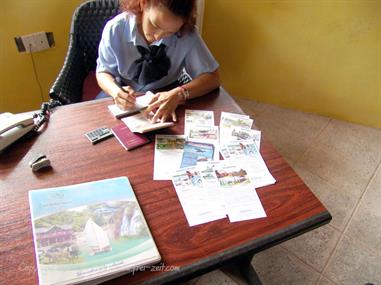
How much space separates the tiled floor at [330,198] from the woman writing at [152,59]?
34.0 inches

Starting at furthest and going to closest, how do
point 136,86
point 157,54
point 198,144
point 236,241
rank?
point 136,86 → point 157,54 → point 198,144 → point 236,241

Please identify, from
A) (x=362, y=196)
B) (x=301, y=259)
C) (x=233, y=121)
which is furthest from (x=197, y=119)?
(x=362, y=196)

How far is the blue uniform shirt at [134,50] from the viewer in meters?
1.23

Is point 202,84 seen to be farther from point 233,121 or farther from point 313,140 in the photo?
point 313,140

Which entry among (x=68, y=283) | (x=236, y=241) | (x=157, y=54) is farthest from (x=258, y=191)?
(x=157, y=54)

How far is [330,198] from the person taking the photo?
1.85 meters

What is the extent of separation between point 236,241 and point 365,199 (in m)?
1.51

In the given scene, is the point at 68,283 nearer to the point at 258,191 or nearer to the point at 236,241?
the point at 236,241

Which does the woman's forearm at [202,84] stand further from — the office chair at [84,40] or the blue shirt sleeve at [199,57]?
the office chair at [84,40]

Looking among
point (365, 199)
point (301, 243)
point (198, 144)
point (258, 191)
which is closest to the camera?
point (258, 191)

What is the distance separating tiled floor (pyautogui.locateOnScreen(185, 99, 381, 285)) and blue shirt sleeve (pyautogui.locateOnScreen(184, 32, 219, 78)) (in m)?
0.93

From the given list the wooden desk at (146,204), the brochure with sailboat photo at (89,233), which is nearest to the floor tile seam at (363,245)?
the wooden desk at (146,204)

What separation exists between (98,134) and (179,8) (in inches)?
20.4

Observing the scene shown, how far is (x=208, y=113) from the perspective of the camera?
3.76 feet
